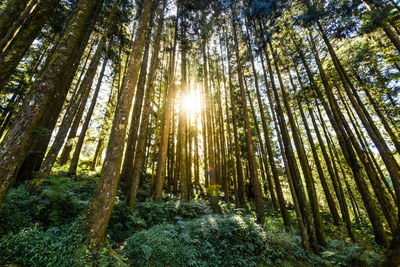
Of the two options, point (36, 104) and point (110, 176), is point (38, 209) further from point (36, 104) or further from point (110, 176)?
point (36, 104)

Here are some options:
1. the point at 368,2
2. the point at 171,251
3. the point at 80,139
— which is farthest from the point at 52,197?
the point at 368,2

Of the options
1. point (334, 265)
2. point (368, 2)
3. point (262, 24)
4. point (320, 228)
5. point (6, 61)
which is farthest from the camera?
point (262, 24)

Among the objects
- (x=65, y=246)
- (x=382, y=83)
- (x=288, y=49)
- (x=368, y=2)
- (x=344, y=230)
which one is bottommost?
(x=344, y=230)

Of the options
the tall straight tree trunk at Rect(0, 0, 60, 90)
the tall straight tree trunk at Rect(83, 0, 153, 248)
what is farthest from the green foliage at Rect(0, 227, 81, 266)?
the tall straight tree trunk at Rect(0, 0, 60, 90)

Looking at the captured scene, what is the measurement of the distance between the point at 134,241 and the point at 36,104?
4.40 m

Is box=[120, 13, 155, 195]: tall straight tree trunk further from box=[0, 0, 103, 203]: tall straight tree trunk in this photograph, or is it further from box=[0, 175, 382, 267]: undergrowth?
box=[0, 0, 103, 203]: tall straight tree trunk

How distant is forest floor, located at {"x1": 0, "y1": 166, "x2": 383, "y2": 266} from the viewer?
304 cm

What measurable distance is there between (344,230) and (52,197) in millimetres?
16979

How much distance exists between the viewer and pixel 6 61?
4262mm

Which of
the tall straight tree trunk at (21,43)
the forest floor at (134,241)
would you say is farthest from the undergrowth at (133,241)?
the tall straight tree trunk at (21,43)

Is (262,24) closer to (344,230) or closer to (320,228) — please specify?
(320,228)

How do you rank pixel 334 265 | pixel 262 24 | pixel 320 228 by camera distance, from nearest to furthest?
pixel 334 265 → pixel 320 228 → pixel 262 24

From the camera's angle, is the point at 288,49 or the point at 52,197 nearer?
the point at 52,197

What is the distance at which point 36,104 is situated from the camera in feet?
10.9
